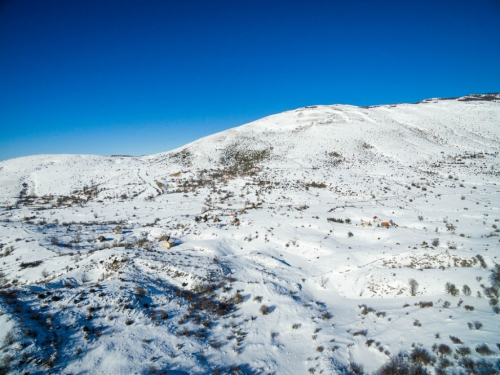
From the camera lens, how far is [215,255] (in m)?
15.1

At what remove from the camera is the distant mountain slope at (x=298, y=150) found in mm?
42219

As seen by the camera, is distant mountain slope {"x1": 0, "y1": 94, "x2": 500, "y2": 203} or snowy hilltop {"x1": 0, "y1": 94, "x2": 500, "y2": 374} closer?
snowy hilltop {"x1": 0, "y1": 94, "x2": 500, "y2": 374}

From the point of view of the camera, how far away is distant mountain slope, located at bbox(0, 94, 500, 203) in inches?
1662

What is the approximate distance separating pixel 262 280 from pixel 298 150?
4360 centimetres

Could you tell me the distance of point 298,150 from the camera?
5272 cm

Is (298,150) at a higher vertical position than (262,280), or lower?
higher

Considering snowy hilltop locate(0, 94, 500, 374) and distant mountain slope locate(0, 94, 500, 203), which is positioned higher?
distant mountain slope locate(0, 94, 500, 203)

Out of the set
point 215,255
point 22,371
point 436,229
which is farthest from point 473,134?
point 22,371

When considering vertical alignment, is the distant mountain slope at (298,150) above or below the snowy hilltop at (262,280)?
above

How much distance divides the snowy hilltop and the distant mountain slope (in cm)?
1130

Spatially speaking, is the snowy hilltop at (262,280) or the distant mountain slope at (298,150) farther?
the distant mountain slope at (298,150)

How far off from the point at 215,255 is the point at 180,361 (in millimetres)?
7546

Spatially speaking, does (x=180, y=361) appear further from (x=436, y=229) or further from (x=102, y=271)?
(x=436, y=229)

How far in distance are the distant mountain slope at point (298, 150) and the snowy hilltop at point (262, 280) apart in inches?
445
